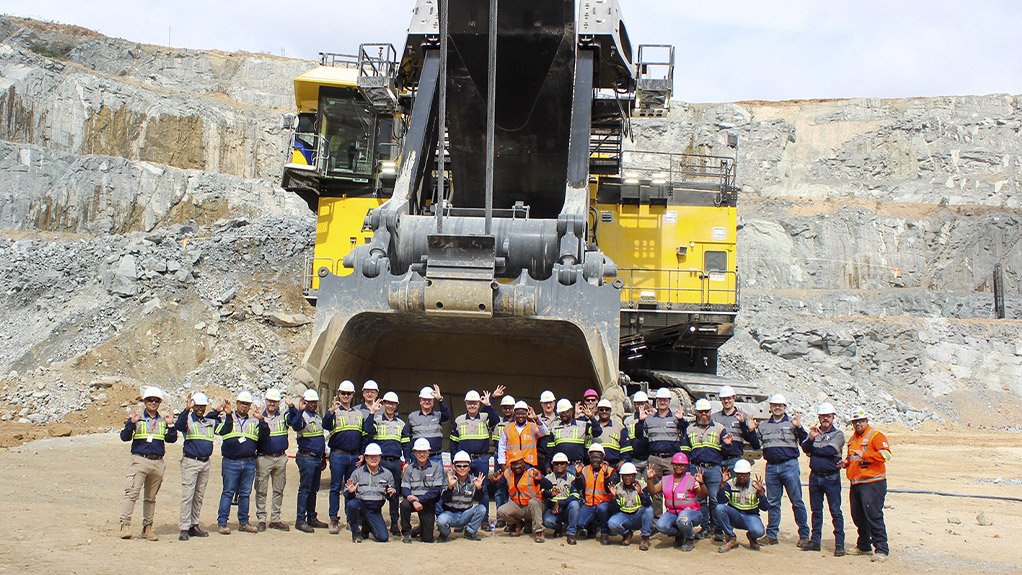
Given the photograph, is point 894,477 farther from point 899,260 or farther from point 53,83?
point 53,83

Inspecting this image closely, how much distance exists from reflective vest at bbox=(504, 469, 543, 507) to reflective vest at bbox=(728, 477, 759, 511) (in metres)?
1.60

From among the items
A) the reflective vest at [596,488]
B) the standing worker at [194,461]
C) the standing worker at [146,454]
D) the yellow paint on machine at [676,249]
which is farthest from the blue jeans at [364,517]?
the yellow paint on machine at [676,249]

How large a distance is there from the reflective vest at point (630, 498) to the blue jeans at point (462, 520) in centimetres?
116

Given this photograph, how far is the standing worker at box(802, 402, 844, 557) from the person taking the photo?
8156mm

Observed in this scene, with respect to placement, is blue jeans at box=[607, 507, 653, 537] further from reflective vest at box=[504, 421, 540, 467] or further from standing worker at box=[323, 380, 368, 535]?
standing worker at box=[323, 380, 368, 535]

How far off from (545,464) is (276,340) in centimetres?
1348

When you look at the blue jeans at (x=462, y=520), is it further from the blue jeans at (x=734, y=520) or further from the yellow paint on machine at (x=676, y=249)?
the yellow paint on machine at (x=676, y=249)

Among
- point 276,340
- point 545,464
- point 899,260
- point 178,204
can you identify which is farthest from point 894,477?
point 178,204

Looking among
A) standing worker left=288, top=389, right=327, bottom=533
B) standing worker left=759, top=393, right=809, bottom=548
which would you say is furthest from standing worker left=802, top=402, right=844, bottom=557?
standing worker left=288, top=389, right=327, bottom=533

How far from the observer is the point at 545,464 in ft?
28.7

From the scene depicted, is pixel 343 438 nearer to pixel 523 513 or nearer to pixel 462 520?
pixel 462 520

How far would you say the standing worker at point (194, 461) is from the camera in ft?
26.0

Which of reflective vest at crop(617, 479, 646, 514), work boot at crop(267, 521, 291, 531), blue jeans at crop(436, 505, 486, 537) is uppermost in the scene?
reflective vest at crop(617, 479, 646, 514)

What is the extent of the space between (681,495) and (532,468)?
128cm
